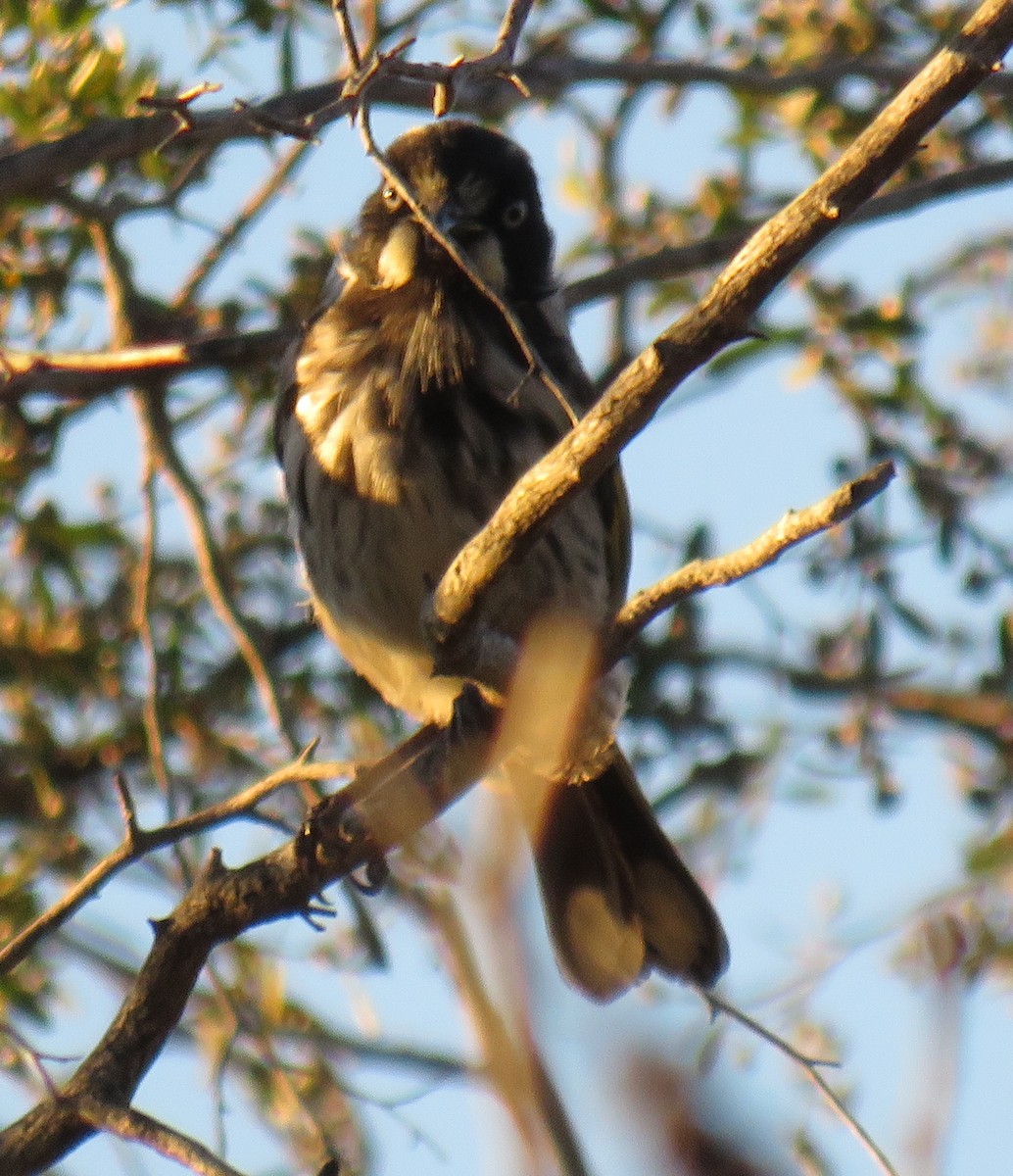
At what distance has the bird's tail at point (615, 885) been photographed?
4270 mm

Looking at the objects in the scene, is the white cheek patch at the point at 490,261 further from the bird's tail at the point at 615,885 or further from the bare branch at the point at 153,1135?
the bare branch at the point at 153,1135

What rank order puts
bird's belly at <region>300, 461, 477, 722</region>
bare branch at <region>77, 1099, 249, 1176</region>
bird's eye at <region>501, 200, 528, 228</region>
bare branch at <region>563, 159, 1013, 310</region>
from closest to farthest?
bare branch at <region>77, 1099, 249, 1176</region> → bird's belly at <region>300, 461, 477, 722</region> → bare branch at <region>563, 159, 1013, 310</region> → bird's eye at <region>501, 200, 528, 228</region>

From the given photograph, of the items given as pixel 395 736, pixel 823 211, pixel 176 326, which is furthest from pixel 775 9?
pixel 823 211

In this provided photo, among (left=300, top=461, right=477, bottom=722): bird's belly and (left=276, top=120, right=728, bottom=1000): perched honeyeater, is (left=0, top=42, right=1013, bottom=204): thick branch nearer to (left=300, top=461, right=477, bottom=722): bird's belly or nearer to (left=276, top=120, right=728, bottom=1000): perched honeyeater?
(left=276, top=120, right=728, bottom=1000): perched honeyeater

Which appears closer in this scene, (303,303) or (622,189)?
(303,303)

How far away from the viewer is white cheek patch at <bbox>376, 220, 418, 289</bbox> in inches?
167

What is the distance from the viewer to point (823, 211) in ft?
7.22

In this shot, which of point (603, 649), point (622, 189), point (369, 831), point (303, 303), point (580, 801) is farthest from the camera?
point (622, 189)

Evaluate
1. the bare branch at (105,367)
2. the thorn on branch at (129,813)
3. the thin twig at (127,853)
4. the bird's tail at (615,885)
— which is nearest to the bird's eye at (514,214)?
the bare branch at (105,367)

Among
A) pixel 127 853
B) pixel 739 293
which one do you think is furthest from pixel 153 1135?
pixel 739 293

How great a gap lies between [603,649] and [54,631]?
86.0 inches

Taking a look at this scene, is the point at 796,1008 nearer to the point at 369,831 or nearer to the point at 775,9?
the point at 369,831

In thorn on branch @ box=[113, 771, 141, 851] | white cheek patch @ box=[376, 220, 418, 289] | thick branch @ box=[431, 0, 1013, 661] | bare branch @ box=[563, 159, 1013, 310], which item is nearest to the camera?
thick branch @ box=[431, 0, 1013, 661]

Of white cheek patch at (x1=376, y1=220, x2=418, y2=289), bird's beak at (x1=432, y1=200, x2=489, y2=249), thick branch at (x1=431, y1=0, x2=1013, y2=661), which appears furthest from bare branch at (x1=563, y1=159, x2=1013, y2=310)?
thick branch at (x1=431, y1=0, x2=1013, y2=661)
